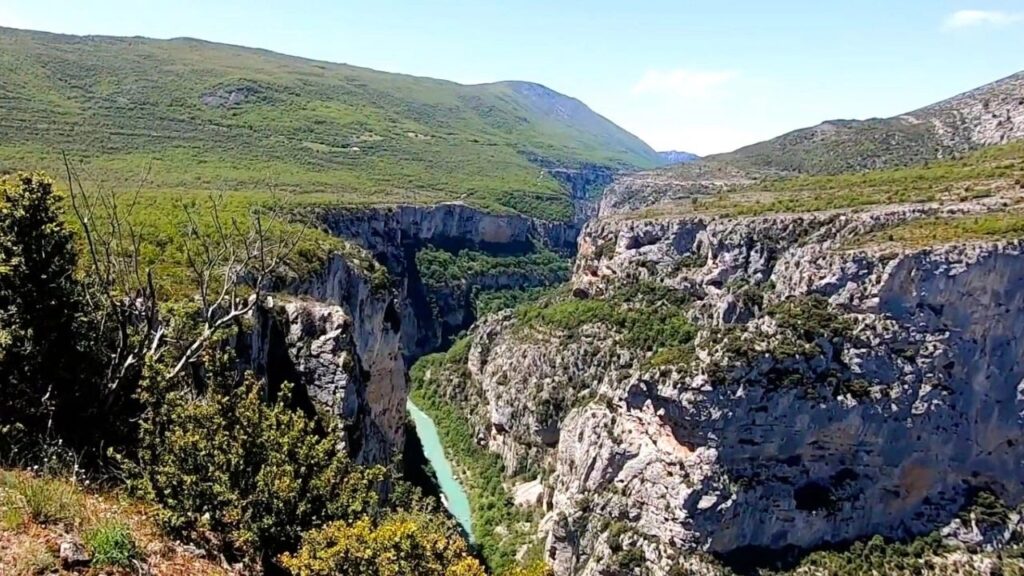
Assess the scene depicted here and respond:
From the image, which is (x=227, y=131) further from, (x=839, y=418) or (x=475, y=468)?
(x=839, y=418)

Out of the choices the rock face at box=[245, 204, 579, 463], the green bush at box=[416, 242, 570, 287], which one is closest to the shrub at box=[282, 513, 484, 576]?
the rock face at box=[245, 204, 579, 463]

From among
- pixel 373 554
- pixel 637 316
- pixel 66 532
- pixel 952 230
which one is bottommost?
pixel 637 316

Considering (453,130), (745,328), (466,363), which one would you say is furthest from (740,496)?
(453,130)

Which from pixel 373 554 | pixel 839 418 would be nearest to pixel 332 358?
pixel 373 554

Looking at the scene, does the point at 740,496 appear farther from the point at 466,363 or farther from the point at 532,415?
the point at 466,363

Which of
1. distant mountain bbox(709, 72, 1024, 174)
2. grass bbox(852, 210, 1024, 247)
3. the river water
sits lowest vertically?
the river water

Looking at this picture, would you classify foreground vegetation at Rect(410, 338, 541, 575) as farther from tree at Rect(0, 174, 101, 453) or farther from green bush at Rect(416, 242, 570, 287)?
tree at Rect(0, 174, 101, 453)
